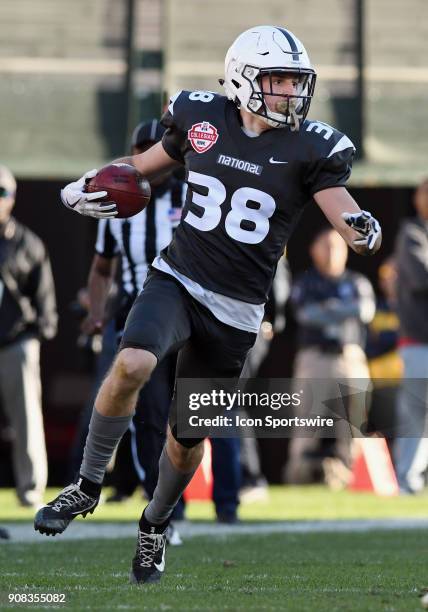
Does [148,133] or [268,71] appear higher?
[268,71]

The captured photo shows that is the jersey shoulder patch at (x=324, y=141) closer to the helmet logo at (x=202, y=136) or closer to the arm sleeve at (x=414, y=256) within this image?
the helmet logo at (x=202, y=136)

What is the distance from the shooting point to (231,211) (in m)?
4.99

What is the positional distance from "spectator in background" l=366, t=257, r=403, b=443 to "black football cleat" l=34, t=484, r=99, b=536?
6913 millimetres

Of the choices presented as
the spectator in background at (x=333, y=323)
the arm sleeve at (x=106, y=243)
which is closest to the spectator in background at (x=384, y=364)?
the spectator in background at (x=333, y=323)

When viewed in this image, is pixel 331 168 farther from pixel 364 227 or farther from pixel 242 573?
pixel 242 573

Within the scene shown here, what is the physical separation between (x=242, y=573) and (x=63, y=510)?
3.35ft

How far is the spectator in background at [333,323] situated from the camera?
10.7 metres

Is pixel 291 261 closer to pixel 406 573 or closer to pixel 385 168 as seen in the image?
pixel 385 168

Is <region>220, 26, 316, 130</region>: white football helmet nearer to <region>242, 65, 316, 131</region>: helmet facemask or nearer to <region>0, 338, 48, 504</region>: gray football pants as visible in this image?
<region>242, 65, 316, 131</region>: helmet facemask

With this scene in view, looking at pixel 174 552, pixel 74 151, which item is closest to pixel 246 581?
pixel 174 552

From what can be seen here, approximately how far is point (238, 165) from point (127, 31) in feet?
21.1

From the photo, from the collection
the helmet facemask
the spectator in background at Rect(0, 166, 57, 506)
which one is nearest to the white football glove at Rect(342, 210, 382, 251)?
the helmet facemask

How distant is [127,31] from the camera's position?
1115 centimetres

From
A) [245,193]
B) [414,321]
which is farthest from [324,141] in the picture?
[414,321]
